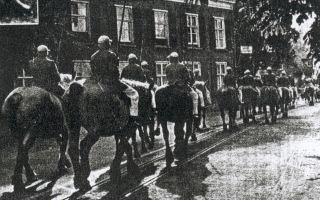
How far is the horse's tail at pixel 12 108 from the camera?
→ 7766mm

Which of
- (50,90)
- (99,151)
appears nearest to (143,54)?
(99,151)

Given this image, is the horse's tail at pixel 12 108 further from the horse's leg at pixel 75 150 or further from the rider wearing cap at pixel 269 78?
the rider wearing cap at pixel 269 78

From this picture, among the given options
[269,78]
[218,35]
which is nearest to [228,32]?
[218,35]

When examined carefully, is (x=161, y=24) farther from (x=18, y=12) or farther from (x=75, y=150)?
(x=18, y=12)

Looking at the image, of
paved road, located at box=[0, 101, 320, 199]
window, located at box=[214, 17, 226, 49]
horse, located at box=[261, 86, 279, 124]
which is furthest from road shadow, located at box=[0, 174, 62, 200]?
window, located at box=[214, 17, 226, 49]

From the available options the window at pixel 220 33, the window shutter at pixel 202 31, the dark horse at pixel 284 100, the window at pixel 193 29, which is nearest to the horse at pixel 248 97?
the dark horse at pixel 284 100

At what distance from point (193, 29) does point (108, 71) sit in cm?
2382

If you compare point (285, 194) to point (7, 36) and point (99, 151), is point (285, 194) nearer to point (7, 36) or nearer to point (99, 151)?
point (99, 151)

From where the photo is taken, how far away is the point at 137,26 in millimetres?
26922

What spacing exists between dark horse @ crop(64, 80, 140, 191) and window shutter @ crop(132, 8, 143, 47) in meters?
19.1

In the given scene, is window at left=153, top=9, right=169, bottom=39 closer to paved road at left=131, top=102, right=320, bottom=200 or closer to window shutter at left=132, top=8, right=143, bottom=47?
window shutter at left=132, top=8, right=143, bottom=47

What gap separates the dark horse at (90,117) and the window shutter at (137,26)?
19.1 metres

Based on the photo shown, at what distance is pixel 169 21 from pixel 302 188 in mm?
23075

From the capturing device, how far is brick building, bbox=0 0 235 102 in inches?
761
